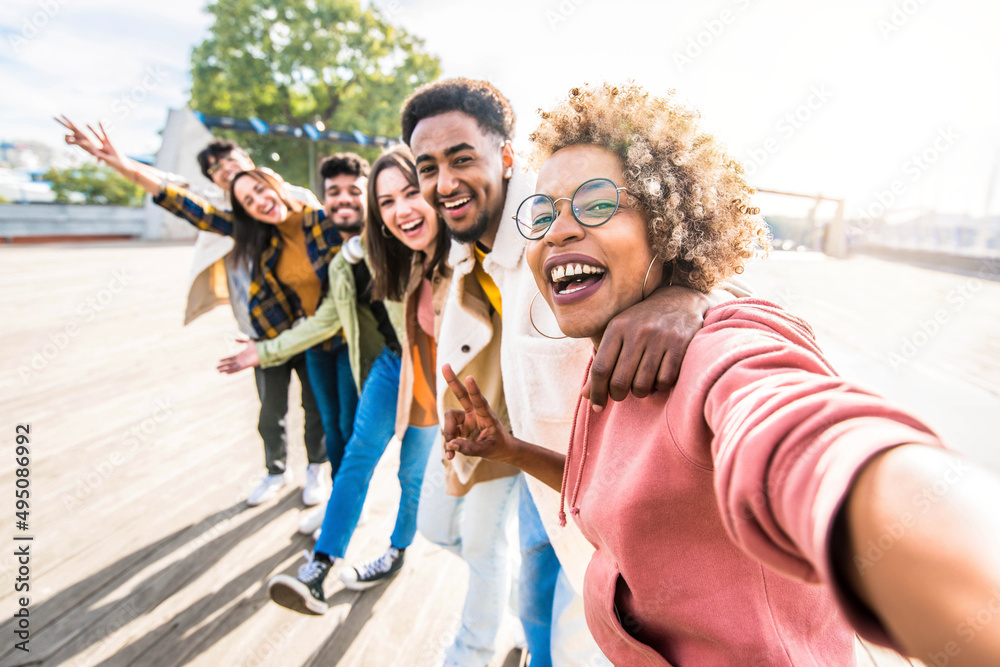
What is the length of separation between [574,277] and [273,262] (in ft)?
7.65

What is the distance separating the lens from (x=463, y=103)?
72.2 inches

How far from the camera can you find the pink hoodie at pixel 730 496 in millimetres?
468

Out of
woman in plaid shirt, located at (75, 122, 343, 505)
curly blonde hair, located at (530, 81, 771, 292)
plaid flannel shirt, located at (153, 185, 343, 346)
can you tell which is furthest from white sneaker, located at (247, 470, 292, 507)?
curly blonde hair, located at (530, 81, 771, 292)

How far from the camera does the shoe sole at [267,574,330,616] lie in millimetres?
2027

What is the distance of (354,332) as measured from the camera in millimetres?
2508

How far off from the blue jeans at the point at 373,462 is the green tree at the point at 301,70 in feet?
60.8

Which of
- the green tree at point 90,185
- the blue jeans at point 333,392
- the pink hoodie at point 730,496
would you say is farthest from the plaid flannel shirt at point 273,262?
the green tree at point 90,185

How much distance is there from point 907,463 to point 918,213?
65.8 ft

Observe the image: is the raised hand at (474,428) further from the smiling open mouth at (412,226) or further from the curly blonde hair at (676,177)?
the smiling open mouth at (412,226)

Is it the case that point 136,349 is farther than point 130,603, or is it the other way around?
point 136,349

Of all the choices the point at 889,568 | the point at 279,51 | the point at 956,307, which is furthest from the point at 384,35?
the point at 889,568

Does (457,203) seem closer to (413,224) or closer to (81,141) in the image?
(413,224)

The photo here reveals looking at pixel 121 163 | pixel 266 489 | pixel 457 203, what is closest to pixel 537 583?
Answer: pixel 457 203

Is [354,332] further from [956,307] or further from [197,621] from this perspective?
[956,307]
